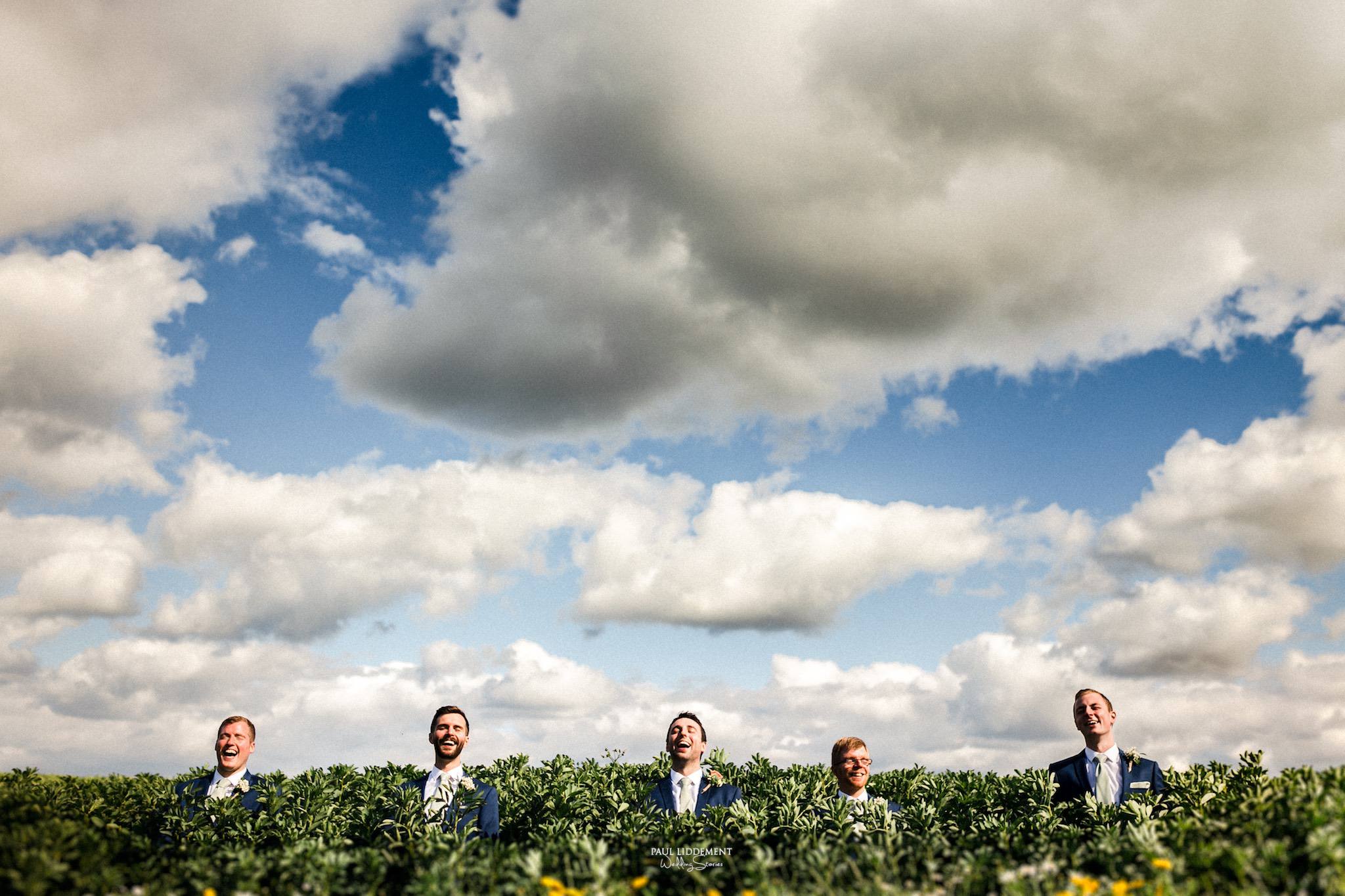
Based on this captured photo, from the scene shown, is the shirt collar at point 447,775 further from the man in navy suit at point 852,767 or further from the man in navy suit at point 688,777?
the man in navy suit at point 852,767

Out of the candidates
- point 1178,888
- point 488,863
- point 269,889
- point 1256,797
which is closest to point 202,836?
point 269,889

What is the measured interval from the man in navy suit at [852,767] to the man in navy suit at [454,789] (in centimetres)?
413

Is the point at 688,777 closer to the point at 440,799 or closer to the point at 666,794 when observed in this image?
the point at 666,794

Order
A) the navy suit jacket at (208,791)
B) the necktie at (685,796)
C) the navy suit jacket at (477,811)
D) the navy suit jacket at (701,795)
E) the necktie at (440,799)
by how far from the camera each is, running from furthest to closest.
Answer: the necktie at (685,796), the navy suit jacket at (701,795), the navy suit jacket at (208,791), the navy suit jacket at (477,811), the necktie at (440,799)

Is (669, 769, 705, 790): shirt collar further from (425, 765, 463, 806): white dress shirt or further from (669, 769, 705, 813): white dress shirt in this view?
(425, 765, 463, 806): white dress shirt

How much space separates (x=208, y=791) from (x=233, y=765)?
387 mm

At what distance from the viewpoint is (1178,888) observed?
5.55m

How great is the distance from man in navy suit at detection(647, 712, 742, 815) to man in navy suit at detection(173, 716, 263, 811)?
199 inches

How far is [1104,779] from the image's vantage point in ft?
36.7

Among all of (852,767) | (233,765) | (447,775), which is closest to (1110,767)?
(852,767)

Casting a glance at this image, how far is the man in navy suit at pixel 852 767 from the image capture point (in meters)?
10.7

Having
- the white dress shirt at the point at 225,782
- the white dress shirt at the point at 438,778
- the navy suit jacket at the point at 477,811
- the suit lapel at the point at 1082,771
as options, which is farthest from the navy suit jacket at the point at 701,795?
the white dress shirt at the point at 225,782

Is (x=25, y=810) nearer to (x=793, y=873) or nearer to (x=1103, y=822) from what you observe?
(x=793, y=873)

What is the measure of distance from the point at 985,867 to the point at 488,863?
373 centimetres
